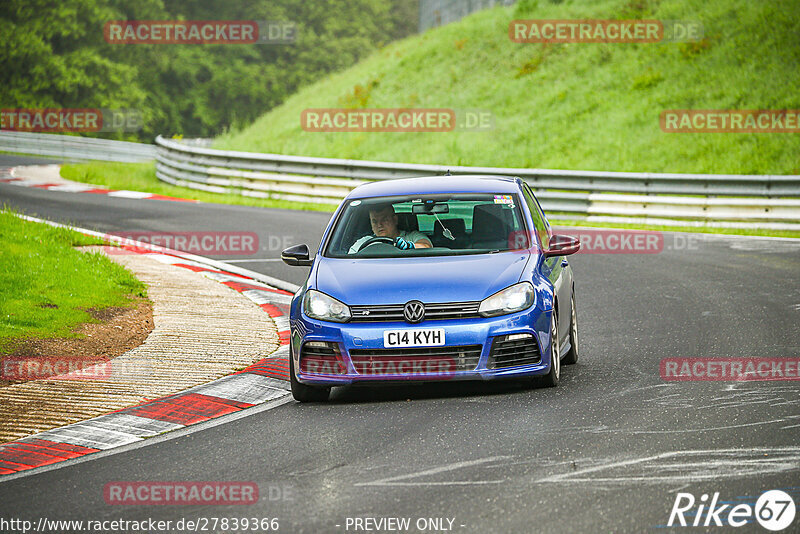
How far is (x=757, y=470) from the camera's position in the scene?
18.3ft

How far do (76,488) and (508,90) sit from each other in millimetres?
31157

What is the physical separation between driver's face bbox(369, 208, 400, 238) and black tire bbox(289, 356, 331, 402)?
4.61ft

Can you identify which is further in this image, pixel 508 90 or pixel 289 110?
pixel 289 110

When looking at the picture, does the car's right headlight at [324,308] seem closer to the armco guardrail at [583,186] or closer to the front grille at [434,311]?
the front grille at [434,311]

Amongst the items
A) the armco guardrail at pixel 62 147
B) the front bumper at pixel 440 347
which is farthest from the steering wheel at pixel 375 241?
the armco guardrail at pixel 62 147

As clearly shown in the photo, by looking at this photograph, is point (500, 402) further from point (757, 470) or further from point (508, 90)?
point (508, 90)

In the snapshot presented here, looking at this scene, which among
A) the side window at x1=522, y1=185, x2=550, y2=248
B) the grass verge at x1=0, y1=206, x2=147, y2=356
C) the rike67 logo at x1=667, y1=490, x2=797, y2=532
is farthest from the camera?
the grass verge at x1=0, y1=206, x2=147, y2=356

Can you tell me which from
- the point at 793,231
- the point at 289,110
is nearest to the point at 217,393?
the point at 793,231

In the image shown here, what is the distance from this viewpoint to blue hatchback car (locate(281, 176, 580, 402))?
7.41 m

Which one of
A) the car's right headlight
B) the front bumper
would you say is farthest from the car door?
the car's right headlight

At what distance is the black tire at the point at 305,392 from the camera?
7816mm

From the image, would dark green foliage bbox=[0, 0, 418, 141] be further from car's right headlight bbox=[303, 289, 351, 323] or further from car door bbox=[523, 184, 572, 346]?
car's right headlight bbox=[303, 289, 351, 323]

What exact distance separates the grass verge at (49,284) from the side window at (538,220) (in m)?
4.42

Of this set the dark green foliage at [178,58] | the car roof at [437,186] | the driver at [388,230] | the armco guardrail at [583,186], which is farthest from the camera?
the dark green foliage at [178,58]
